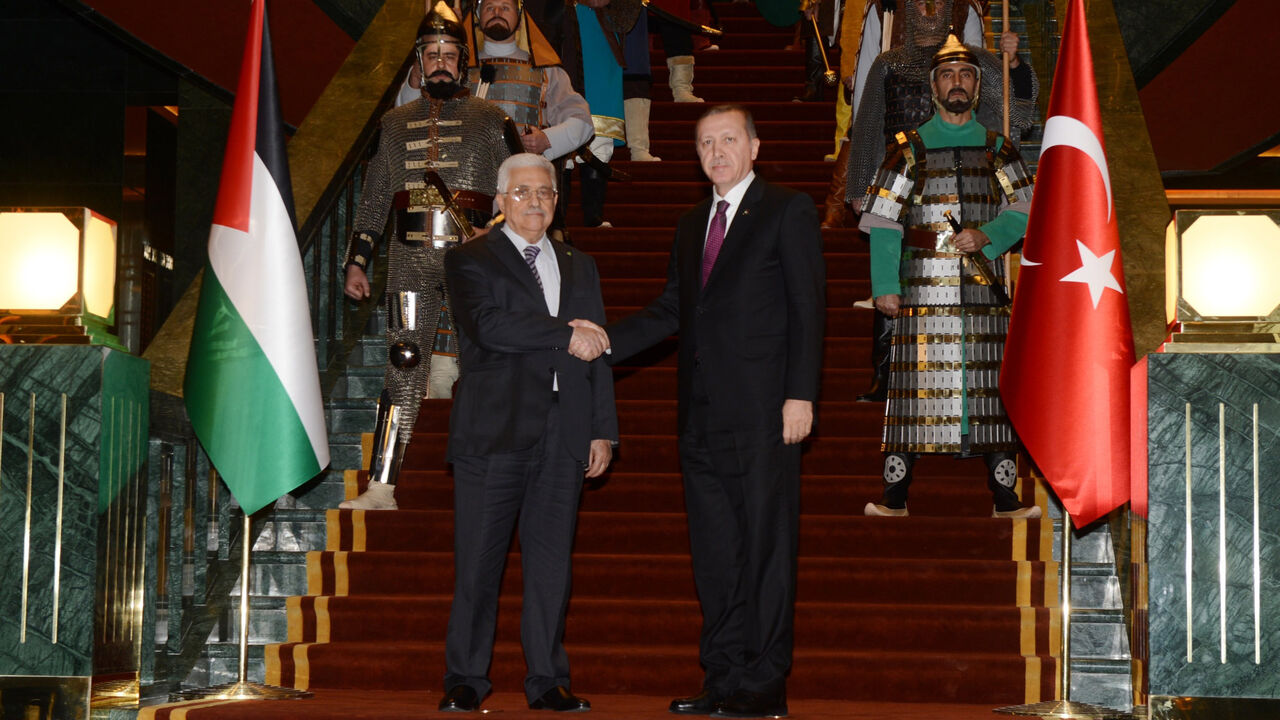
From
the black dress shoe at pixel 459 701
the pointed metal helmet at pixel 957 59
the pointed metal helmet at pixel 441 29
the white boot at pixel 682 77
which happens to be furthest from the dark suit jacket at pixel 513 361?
the white boot at pixel 682 77

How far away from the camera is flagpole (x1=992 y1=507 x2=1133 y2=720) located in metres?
4.45

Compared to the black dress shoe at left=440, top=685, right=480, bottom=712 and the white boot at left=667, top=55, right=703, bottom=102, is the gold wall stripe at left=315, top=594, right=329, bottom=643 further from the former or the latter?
the white boot at left=667, top=55, right=703, bottom=102

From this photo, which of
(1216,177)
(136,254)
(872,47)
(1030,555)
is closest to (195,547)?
(1030,555)

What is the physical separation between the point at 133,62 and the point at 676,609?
29.7 ft

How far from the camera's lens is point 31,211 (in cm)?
455

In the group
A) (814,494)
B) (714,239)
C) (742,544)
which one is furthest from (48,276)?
(814,494)

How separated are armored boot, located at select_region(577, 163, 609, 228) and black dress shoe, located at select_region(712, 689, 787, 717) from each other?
4.35 meters

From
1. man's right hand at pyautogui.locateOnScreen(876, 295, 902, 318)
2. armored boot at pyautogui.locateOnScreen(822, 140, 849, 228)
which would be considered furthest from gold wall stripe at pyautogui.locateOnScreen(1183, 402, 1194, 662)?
armored boot at pyautogui.locateOnScreen(822, 140, 849, 228)

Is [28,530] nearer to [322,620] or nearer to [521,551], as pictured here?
[322,620]

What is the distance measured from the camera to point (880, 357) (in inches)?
263

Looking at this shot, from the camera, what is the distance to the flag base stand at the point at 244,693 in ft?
15.4

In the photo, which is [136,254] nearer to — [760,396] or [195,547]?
[195,547]

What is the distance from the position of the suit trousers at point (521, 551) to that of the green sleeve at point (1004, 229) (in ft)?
6.71

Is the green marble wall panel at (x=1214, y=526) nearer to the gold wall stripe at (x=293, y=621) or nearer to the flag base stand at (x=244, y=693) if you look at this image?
the flag base stand at (x=244, y=693)
